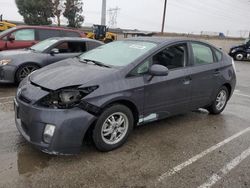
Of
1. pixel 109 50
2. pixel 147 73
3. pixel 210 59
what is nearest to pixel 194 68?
pixel 210 59

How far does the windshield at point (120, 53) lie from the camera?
4.00 meters

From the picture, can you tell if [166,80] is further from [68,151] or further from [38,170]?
[38,170]

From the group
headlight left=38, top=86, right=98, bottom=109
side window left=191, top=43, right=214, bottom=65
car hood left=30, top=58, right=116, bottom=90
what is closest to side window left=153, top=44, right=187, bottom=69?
side window left=191, top=43, right=214, bottom=65

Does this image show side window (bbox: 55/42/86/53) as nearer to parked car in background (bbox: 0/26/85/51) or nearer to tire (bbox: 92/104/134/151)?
parked car in background (bbox: 0/26/85/51)

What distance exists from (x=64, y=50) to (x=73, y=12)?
125 feet

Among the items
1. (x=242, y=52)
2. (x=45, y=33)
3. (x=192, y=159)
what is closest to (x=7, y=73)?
(x=45, y=33)

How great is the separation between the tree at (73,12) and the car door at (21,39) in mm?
35757

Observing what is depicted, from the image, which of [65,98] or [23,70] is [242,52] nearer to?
[23,70]

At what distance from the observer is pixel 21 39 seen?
910cm

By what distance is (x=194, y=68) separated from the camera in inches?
182

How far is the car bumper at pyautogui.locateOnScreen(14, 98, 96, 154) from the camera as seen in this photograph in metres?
3.11

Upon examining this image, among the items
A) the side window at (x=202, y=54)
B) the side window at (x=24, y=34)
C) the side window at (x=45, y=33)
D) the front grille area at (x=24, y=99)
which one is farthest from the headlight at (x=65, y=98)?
the side window at (x=45, y=33)

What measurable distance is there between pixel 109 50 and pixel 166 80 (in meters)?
1.14

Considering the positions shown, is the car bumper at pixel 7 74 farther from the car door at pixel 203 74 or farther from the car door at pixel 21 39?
the car door at pixel 203 74
